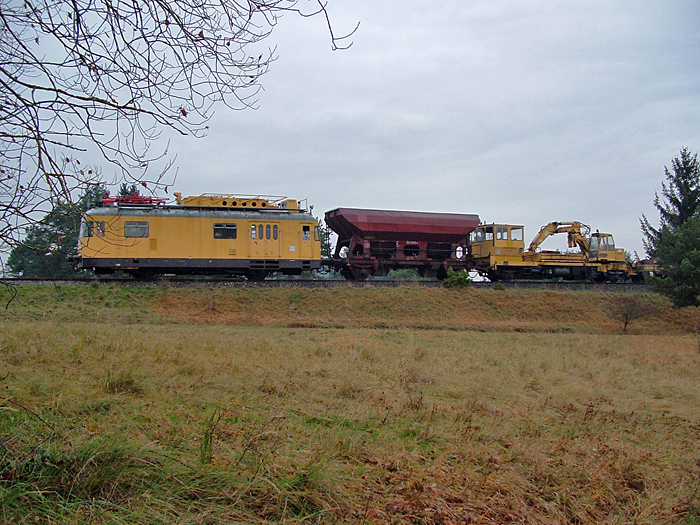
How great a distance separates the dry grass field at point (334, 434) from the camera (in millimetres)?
3217

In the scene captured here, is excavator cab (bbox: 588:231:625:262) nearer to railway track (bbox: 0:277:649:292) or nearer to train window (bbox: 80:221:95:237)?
railway track (bbox: 0:277:649:292)

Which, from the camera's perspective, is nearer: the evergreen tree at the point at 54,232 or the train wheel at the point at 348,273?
the evergreen tree at the point at 54,232

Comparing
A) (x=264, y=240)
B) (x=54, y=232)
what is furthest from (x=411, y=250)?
(x=54, y=232)

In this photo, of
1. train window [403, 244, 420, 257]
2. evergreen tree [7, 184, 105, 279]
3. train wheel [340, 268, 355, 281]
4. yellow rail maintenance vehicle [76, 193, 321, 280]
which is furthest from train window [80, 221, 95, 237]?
train window [403, 244, 420, 257]

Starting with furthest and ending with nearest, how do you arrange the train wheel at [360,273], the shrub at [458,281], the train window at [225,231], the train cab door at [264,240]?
the train wheel at [360,273], the shrub at [458,281], the train cab door at [264,240], the train window at [225,231]

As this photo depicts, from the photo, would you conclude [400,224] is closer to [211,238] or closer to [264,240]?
[264,240]

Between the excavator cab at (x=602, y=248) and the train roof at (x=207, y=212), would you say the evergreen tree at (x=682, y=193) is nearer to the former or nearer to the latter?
the excavator cab at (x=602, y=248)

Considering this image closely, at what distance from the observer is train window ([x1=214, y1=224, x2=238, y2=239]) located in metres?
22.7

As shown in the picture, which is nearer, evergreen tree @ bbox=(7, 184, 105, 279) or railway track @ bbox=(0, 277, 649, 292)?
evergreen tree @ bbox=(7, 184, 105, 279)

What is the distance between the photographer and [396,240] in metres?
27.0

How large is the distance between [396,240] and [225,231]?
9.13 m

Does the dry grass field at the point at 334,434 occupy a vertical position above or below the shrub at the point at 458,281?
below

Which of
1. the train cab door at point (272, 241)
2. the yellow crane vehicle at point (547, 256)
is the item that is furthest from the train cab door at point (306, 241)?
the yellow crane vehicle at point (547, 256)

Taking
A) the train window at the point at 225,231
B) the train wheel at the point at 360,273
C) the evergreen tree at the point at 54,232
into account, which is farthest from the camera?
the train wheel at the point at 360,273
